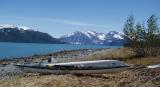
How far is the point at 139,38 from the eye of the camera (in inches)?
2813

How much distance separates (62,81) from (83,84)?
2527 millimetres

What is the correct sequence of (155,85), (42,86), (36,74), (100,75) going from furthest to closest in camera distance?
(36,74), (100,75), (42,86), (155,85)

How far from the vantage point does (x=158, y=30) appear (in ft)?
233

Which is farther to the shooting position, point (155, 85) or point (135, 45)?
point (135, 45)

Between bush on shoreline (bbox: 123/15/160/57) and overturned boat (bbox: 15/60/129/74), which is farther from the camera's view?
bush on shoreline (bbox: 123/15/160/57)

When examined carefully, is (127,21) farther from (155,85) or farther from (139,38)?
(155,85)

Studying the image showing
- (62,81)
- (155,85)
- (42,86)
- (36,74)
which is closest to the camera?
(155,85)

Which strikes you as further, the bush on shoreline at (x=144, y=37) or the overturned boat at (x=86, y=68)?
the bush on shoreline at (x=144, y=37)

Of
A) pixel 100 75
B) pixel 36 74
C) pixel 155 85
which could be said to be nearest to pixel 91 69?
pixel 100 75

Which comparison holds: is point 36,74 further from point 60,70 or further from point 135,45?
point 135,45

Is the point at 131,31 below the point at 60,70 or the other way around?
the other way around

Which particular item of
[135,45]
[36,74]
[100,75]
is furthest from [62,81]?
[135,45]

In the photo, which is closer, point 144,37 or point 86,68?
point 86,68

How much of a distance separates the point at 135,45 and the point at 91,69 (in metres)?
30.3
